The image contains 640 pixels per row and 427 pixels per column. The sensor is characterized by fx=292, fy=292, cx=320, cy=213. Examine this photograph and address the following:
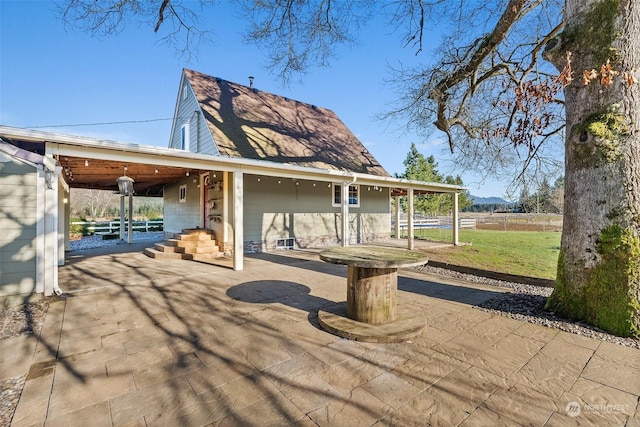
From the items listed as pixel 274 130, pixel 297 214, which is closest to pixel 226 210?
pixel 297 214

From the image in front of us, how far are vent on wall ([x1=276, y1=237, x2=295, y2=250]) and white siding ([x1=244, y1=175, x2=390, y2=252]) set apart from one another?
0.44 ft

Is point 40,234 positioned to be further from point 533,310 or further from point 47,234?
point 533,310

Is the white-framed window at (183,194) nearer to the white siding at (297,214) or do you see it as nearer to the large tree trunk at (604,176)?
the white siding at (297,214)

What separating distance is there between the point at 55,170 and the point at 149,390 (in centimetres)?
427

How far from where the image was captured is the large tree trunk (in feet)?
10.4

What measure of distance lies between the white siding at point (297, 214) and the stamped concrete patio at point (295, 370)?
529cm

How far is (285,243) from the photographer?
33.8ft

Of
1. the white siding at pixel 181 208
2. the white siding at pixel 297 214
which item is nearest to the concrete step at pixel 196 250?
the white siding at pixel 297 214

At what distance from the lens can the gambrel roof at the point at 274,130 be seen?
9578mm

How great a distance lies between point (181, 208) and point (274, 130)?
4763mm

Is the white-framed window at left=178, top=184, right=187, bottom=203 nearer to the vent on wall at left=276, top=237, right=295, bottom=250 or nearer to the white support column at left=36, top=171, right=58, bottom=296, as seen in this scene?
the vent on wall at left=276, top=237, right=295, bottom=250

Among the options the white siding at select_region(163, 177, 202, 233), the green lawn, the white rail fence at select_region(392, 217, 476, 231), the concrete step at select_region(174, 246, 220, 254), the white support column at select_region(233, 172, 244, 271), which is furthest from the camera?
the white rail fence at select_region(392, 217, 476, 231)

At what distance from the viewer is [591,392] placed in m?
2.18

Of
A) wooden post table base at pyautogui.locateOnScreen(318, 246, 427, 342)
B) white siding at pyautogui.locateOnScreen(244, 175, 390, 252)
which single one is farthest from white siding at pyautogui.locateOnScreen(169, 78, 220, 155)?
wooden post table base at pyautogui.locateOnScreen(318, 246, 427, 342)
